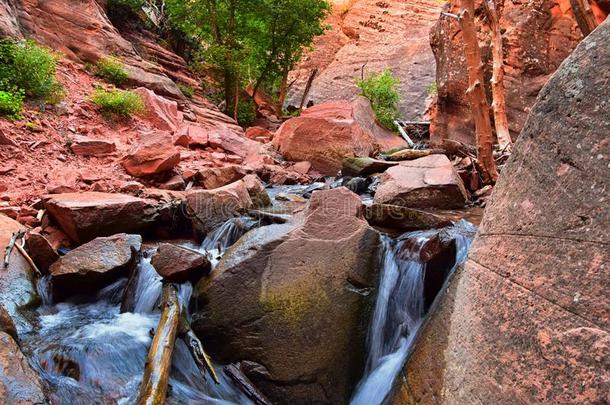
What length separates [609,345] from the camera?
1734mm

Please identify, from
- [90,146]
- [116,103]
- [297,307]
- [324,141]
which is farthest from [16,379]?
[324,141]

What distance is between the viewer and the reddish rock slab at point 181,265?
398 cm

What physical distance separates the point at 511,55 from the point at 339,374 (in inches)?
432

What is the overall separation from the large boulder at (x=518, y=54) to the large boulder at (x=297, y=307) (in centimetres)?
886

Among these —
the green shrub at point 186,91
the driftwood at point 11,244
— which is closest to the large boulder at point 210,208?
the driftwood at point 11,244

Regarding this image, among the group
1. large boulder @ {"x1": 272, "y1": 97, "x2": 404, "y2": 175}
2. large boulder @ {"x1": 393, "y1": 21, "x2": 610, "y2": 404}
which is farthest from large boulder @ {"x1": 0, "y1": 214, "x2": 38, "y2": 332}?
large boulder @ {"x1": 272, "y1": 97, "x2": 404, "y2": 175}

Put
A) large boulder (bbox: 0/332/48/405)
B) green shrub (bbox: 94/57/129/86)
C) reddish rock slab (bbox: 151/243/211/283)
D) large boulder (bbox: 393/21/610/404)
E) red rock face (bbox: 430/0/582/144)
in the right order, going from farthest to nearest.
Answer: red rock face (bbox: 430/0/582/144) → green shrub (bbox: 94/57/129/86) → reddish rock slab (bbox: 151/243/211/283) → large boulder (bbox: 0/332/48/405) → large boulder (bbox: 393/21/610/404)

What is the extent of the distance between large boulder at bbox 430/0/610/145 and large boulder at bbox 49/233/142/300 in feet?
31.5

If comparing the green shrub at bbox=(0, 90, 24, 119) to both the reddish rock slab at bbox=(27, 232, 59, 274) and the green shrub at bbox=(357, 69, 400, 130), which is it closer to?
the reddish rock slab at bbox=(27, 232, 59, 274)

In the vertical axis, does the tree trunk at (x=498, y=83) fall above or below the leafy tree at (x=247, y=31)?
below

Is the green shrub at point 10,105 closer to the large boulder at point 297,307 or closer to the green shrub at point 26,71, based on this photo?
the green shrub at point 26,71

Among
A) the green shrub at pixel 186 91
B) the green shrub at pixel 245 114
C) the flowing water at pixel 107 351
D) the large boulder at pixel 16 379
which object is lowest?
the flowing water at pixel 107 351

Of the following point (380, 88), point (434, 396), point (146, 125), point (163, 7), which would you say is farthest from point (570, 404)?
point (163, 7)

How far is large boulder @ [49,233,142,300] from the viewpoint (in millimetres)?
4191
